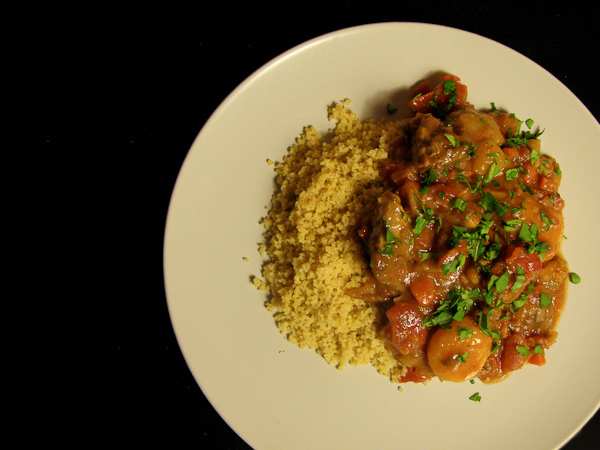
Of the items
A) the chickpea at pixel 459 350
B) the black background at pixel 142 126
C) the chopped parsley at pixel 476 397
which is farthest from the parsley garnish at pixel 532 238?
the black background at pixel 142 126

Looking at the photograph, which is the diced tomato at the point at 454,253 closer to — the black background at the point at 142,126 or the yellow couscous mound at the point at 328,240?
the yellow couscous mound at the point at 328,240

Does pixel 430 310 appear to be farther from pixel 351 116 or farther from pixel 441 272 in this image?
pixel 351 116

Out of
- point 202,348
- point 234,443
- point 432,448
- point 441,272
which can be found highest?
point 202,348

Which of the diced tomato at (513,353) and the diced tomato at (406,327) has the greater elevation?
the diced tomato at (406,327)

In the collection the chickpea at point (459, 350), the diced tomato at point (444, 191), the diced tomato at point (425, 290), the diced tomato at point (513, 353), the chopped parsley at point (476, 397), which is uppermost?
the diced tomato at point (444, 191)

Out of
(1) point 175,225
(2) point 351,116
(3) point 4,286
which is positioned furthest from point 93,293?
(2) point 351,116
